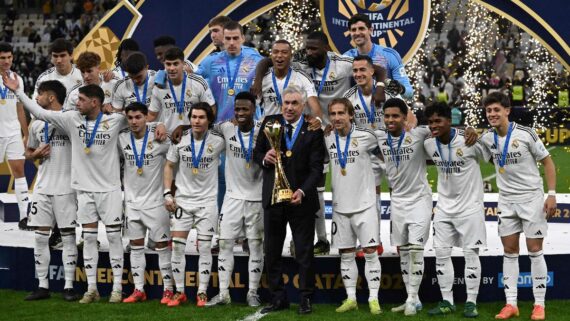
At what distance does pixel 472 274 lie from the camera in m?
8.26

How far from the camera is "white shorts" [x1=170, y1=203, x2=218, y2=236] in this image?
8.73 m

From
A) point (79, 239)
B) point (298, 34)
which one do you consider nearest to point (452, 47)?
point (298, 34)

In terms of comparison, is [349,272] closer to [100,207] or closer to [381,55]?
[381,55]

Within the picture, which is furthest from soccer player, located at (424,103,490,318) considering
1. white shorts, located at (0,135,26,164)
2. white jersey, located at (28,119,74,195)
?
white shorts, located at (0,135,26,164)

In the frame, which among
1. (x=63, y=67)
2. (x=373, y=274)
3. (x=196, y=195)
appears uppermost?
(x=63, y=67)

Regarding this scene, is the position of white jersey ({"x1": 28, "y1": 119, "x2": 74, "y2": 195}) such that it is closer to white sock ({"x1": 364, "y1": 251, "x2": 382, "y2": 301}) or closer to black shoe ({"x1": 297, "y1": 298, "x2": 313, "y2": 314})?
black shoe ({"x1": 297, "y1": 298, "x2": 313, "y2": 314})

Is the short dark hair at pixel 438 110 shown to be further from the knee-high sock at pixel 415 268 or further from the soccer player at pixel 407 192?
the knee-high sock at pixel 415 268

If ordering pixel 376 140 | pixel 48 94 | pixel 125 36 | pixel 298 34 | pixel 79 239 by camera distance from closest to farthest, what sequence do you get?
1. pixel 376 140
2. pixel 48 94
3. pixel 79 239
4. pixel 125 36
5. pixel 298 34

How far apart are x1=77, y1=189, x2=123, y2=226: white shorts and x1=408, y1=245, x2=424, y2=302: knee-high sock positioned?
2.50 meters

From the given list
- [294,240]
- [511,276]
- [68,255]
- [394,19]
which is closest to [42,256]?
[68,255]

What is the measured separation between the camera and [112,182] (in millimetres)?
8969

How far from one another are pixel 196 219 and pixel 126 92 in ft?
5.24

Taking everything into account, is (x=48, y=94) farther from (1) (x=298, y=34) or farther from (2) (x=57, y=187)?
(1) (x=298, y=34)

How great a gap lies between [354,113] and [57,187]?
8.72 ft
